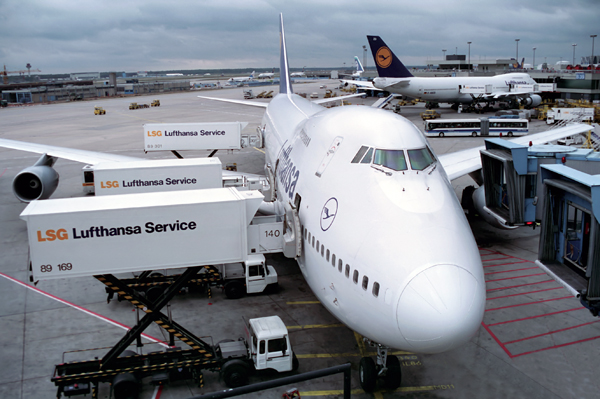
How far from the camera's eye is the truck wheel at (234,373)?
12500 mm

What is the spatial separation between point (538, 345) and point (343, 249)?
7551mm

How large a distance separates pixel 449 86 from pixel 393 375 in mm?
64359

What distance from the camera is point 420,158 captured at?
12250 mm

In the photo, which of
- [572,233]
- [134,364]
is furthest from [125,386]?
[572,233]

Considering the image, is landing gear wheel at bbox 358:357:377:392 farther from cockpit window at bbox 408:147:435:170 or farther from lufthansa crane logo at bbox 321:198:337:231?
cockpit window at bbox 408:147:435:170

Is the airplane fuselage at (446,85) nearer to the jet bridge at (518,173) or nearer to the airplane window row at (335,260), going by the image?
the jet bridge at (518,173)

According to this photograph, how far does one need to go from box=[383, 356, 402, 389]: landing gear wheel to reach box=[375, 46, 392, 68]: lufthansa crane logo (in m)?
60.6

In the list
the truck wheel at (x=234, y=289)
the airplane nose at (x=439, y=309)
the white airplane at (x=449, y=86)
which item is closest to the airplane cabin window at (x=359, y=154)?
the airplane nose at (x=439, y=309)

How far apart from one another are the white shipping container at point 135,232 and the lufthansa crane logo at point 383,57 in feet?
194

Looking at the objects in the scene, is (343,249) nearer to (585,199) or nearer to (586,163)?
Result: (585,199)

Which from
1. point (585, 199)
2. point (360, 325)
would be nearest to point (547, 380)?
point (585, 199)

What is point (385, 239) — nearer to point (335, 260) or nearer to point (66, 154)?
point (335, 260)

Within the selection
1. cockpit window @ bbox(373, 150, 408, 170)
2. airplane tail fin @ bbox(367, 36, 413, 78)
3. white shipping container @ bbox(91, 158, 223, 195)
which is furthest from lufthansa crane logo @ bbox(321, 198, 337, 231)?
airplane tail fin @ bbox(367, 36, 413, 78)

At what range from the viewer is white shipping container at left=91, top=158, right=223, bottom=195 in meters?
20.7
